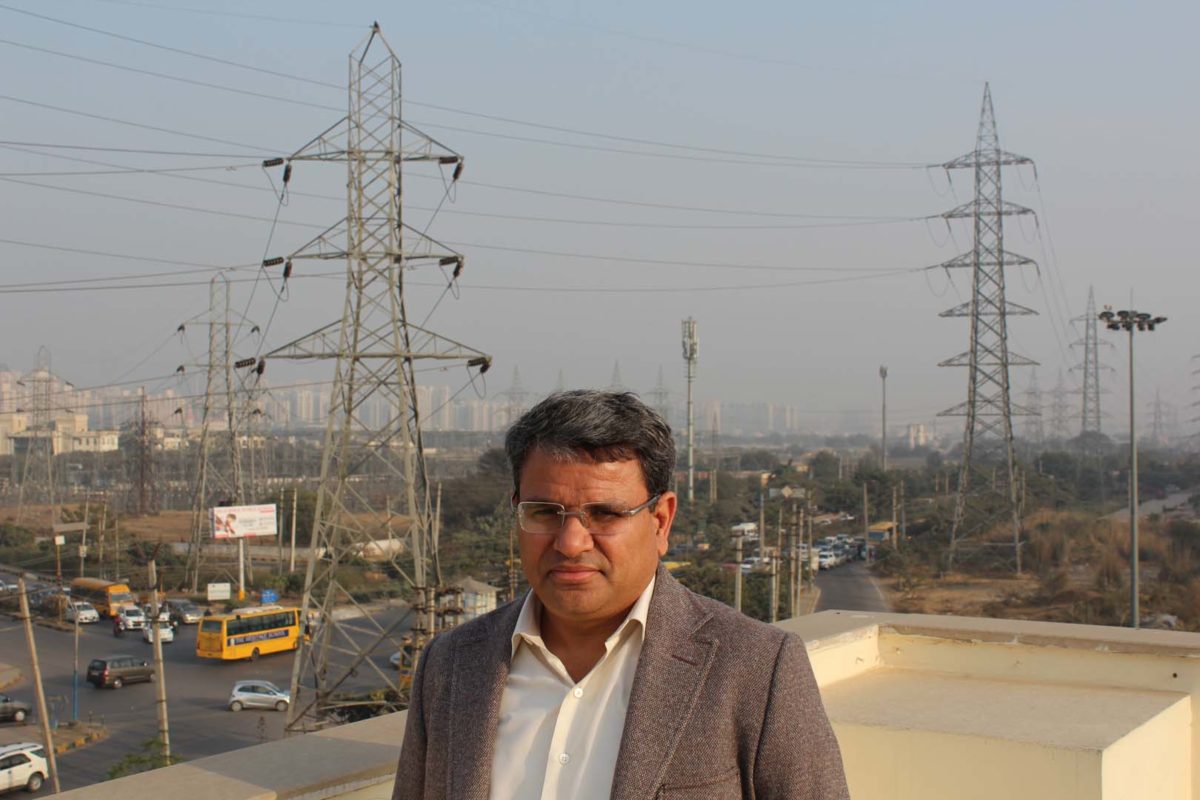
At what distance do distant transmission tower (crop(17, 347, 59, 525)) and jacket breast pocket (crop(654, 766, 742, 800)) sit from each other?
4642 centimetres

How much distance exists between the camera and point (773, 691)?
1905mm

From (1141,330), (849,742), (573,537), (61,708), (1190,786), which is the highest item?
(1141,330)

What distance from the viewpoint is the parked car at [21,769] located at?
15578 mm

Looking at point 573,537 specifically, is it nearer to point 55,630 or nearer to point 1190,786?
point 1190,786

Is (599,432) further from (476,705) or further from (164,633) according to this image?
(164,633)

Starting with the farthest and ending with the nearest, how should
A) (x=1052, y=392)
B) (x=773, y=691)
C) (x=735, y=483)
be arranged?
1. (x=1052, y=392)
2. (x=735, y=483)
3. (x=773, y=691)

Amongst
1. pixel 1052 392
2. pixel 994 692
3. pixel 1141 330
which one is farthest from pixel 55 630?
pixel 1052 392

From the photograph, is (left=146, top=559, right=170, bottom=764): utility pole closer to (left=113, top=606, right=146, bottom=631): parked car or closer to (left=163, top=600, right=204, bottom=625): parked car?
(left=113, top=606, right=146, bottom=631): parked car

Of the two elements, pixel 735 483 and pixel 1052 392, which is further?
pixel 1052 392

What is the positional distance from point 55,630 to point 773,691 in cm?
3243

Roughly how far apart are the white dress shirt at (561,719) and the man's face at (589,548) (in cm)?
5

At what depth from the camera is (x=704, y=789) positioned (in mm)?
1869

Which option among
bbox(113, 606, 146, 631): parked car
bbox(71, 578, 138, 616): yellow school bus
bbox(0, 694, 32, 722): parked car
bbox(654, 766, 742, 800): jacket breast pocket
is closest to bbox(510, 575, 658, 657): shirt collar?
bbox(654, 766, 742, 800): jacket breast pocket

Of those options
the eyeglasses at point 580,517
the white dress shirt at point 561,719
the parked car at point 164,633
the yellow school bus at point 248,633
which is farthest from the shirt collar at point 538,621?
the parked car at point 164,633
